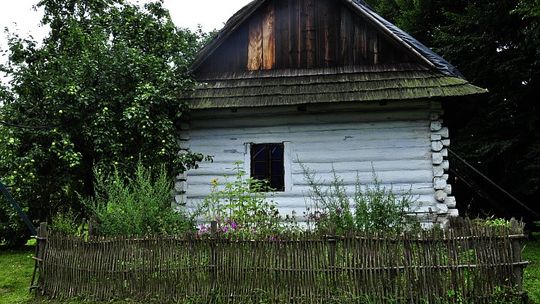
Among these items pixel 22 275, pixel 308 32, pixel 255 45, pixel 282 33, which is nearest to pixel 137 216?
pixel 22 275

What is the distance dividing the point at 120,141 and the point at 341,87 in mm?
4418

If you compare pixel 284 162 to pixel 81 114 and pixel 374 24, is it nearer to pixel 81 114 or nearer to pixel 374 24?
pixel 374 24

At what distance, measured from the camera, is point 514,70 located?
1148 centimetres

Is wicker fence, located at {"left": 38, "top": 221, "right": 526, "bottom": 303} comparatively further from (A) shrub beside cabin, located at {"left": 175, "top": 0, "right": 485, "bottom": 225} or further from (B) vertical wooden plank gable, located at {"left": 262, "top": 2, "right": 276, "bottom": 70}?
(B) vertical wooden plank gable, located at {"left": 262, "top": 2, "right": 276, "bottom": 70}

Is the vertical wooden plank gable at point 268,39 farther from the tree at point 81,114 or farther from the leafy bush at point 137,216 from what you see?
the leafy bush at point 137,216

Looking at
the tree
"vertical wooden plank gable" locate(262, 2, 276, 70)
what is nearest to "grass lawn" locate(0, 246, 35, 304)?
the tree

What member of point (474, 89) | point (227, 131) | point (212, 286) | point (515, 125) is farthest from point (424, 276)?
point (515, 125)

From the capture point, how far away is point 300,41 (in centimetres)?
973

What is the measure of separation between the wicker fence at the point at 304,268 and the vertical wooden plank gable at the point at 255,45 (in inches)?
196

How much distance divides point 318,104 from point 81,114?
455 cm

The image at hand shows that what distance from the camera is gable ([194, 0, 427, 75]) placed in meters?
9.47

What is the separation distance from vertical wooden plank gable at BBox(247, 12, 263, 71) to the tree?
144 centimetres

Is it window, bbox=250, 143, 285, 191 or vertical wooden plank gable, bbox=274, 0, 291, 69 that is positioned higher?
vertical wooden plank gable, bbox=274, 0, 291, 69

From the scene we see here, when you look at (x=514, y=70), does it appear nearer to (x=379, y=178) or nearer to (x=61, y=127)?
(x=379, y=178)
